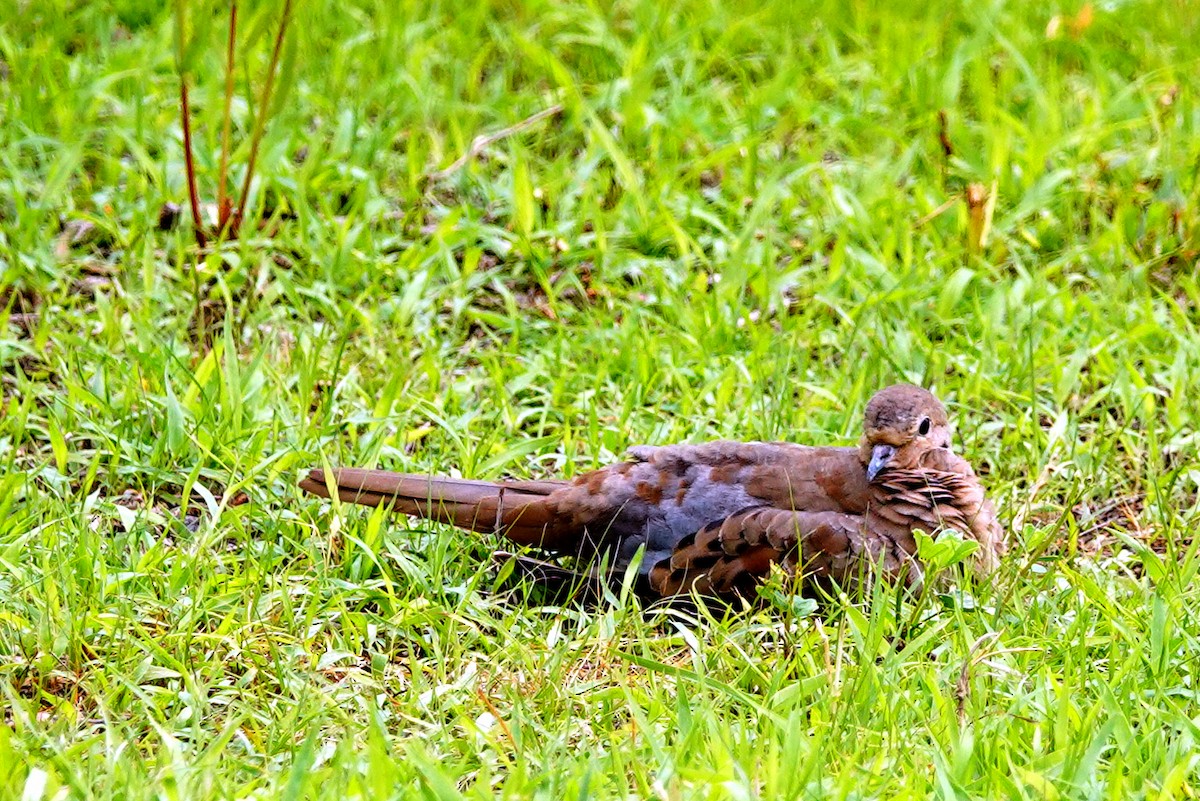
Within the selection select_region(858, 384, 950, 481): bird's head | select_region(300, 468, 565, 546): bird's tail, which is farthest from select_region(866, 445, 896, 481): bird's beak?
select_region(300, 468, 565, 546): bird's tail

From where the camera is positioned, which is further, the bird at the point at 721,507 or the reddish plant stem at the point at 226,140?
the reddish plant stem at the point at 226,140

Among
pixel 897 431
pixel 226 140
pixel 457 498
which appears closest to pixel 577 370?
pixel 457 498

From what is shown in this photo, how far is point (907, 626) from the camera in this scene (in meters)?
3.78

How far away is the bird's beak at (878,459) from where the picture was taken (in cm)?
410

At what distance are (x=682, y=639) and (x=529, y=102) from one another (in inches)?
130

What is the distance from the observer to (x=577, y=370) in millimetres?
5152

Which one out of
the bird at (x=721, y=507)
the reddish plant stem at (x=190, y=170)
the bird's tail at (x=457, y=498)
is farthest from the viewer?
the reddish plant stem at (x=190, y=170)

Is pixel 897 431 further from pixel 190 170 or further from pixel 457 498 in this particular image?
pixel 190 170

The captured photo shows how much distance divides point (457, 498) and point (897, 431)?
1.20 metres

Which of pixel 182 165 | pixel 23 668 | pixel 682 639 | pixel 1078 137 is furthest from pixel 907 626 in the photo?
pixel 182 165

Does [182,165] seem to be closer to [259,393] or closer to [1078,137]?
[259,393]

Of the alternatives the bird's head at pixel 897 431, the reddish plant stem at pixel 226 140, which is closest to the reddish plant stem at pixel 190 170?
the reddish plant stem at pixel 226 140

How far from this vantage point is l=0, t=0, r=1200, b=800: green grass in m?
3.36

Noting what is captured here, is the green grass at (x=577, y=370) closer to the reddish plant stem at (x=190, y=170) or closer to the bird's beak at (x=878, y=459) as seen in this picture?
the reddish plant stem at (x=190, y=170)
